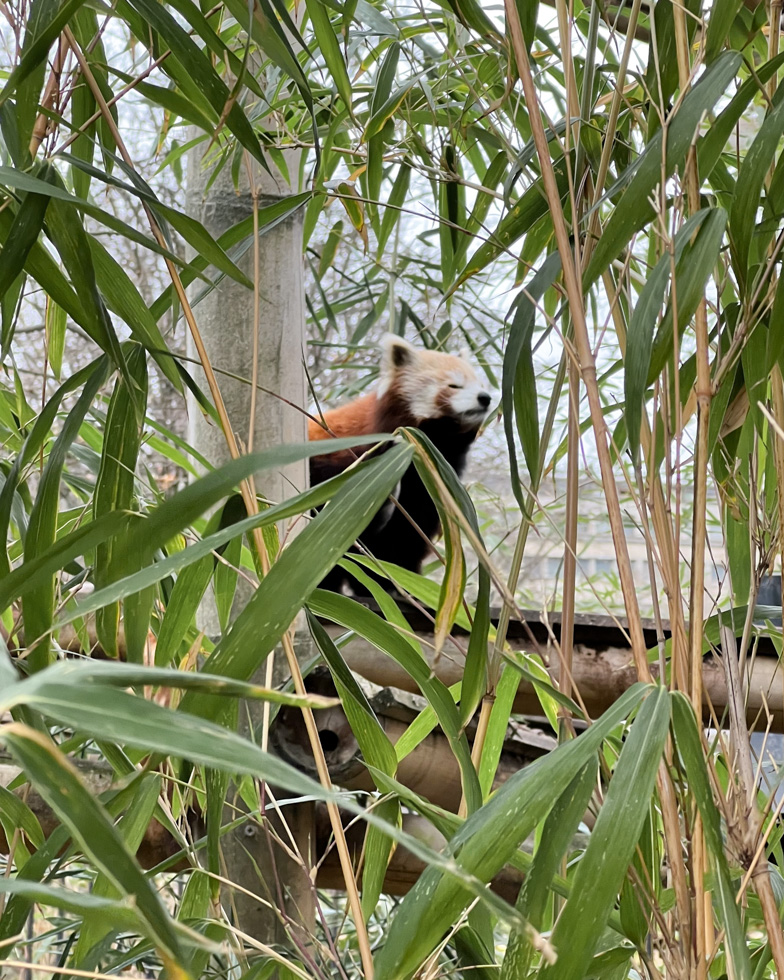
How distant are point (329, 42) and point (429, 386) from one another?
1065mm

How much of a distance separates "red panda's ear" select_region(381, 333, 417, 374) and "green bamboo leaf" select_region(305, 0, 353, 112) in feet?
3.28

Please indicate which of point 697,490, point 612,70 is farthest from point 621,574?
point 612,70

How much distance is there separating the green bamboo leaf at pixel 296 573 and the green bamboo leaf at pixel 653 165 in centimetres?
17

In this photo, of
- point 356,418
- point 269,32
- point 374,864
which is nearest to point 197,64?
point 269,32

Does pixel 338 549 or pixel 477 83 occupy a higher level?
pixel 477 83

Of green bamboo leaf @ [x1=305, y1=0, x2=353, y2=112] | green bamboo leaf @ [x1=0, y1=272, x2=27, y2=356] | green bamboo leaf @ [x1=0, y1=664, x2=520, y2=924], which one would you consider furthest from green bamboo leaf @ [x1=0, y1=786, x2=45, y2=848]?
green bamboo leaf @ [x1=305, y1=0, x2=353, y2=112]

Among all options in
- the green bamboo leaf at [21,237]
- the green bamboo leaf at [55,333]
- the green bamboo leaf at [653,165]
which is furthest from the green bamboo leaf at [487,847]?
the green bamboo leaf at [55,333]

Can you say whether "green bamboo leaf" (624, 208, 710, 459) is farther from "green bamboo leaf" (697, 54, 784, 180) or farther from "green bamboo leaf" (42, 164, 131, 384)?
"green bamboo leaf" (42, 164, 131, 384)

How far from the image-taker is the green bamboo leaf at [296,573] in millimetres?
319

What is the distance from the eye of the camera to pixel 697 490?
0.46m

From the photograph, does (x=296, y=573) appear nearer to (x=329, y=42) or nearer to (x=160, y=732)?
(x=160, y=732)

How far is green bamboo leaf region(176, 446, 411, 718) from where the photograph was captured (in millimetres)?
319

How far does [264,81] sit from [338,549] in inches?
24.3

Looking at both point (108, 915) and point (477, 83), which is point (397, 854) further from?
point (477, 83)
